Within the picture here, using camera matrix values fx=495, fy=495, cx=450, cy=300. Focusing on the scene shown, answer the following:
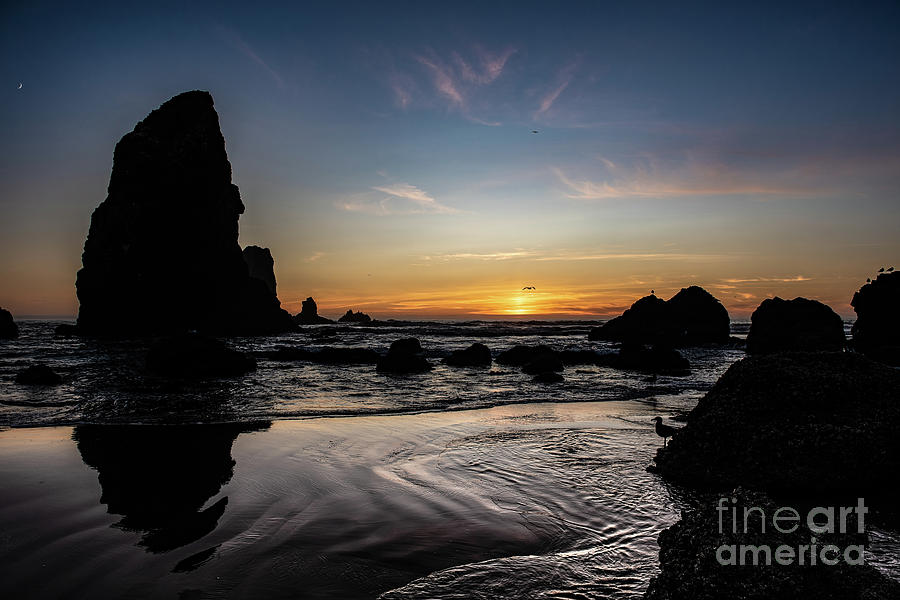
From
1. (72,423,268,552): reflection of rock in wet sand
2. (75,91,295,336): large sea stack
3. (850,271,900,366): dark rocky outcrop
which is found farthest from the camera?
(75,91,295,336): large sea stack

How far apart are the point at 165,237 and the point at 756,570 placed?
65.8 m

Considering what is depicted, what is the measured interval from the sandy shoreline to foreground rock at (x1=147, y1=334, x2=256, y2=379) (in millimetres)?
10715

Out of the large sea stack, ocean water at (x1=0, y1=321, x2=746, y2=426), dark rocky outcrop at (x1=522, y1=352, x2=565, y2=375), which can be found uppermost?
the large sea stack

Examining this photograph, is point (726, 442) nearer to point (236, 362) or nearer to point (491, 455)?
point (491, 455)

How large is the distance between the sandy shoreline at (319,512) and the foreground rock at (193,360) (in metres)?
10.7

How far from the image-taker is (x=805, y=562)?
358 cm

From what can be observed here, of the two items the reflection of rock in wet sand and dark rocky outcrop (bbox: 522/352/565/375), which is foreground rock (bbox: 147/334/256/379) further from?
dark rocky outcrop (bbox: 522/352/565/375)

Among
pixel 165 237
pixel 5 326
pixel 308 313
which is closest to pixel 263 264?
pixel 308 313

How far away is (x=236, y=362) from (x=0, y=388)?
788 centimetres

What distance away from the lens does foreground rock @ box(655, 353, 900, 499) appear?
22.5 feet

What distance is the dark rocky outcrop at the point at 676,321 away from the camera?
2099 inches

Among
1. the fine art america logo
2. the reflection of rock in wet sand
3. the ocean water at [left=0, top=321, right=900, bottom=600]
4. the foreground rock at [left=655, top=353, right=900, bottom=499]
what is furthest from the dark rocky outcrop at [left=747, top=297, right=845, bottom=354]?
the reflection of rock in wet sand

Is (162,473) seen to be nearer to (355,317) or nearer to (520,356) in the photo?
(520,356)

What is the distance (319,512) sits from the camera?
5.97 m
